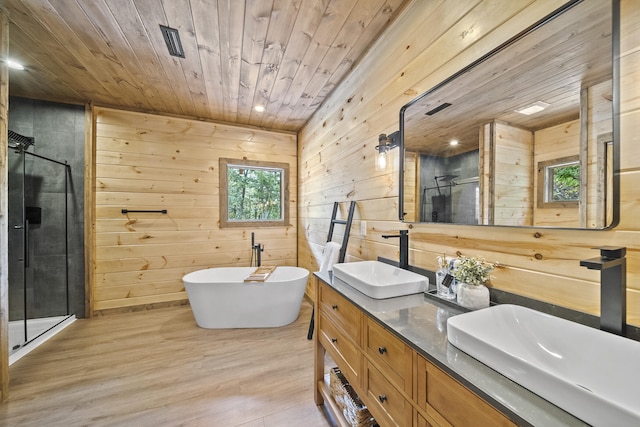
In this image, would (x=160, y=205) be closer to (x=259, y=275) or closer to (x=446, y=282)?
(x=259, y=275)

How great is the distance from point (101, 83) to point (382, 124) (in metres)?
2.94

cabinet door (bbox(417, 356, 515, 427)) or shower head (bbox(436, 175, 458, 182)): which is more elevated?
shower head (bbox(436, 175, 458, 182))

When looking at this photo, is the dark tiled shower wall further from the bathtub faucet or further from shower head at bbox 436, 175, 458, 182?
shower head at bbox 436, 175, 458, 182

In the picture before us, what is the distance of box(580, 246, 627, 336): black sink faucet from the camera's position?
2.31 ft

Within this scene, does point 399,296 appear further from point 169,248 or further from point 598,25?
point 169,248

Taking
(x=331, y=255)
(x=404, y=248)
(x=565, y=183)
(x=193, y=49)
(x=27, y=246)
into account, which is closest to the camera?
(x=565, y=183)

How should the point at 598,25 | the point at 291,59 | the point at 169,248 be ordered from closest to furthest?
the point at 598,25
the point at 291,59
the point at 169,248

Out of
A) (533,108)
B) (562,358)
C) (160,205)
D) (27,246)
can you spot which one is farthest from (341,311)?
(27,246)

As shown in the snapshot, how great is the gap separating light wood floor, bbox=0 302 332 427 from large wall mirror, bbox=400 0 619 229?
1.60m

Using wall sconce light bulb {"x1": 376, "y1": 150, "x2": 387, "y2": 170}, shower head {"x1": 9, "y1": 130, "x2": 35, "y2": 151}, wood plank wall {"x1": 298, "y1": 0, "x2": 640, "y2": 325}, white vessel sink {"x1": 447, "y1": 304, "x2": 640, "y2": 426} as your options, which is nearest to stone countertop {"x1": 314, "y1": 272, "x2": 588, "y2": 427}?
white vessel sink {"x1": 447, "y1": 304, "x2": 640, "y2": 426}

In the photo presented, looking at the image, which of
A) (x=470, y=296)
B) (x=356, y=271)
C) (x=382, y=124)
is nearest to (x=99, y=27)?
(x=382, y=124)

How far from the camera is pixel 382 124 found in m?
1.85

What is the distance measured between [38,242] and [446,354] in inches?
161

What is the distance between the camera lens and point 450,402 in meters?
0.67
